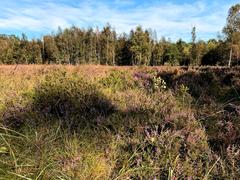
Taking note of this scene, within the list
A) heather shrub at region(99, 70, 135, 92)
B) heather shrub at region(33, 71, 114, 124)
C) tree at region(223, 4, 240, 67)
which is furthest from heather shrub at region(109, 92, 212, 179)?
tree at region(223, 4, 240, 67)

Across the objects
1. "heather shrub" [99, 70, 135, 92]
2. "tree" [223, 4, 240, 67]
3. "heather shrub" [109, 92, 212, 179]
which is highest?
"tree" [223, 4, 240, 67]

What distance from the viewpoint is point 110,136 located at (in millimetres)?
4449

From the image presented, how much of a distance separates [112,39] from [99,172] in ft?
268

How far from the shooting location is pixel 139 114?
→ 544 cm

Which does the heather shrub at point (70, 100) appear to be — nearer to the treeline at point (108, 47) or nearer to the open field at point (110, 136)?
the open field at point (110, 136)

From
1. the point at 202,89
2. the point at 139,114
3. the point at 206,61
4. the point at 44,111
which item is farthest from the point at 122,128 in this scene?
the point at 206,61

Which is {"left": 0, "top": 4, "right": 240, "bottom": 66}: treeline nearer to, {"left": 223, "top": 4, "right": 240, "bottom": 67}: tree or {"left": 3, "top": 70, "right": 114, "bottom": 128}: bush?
{"left": 223, "top": 4, "right": 240, "bottom": 67}: tree

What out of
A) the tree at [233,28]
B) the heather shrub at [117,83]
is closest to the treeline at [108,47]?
the tree at [233,28]

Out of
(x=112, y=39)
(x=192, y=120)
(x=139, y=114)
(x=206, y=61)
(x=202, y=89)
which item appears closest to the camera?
(x=192, y=120)

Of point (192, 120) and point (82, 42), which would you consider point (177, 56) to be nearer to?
point (82, 42)

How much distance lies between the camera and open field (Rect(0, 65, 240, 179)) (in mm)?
3107

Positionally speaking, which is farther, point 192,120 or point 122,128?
point 192,120

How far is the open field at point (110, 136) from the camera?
3.11 metres

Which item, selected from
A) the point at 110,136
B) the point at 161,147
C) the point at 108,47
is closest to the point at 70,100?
the point at 110,136
